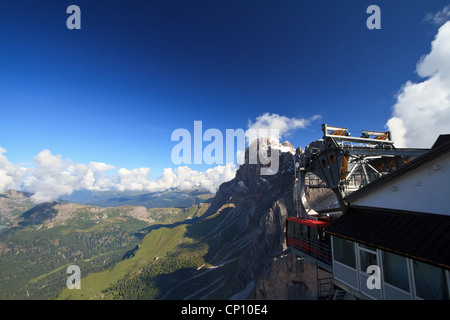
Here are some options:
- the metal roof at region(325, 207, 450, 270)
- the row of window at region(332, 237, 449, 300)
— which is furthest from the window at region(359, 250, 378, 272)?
the metal roof at region(325, 207, 450, 270)

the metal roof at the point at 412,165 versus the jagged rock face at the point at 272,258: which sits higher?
the metal roof at the point at 412,165

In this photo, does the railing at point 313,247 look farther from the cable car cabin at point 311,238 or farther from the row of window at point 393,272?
the row of window at point 393,272

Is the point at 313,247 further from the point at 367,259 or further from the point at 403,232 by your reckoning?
the point at 403,232

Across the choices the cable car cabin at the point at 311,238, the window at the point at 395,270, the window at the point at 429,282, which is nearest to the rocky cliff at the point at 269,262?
the cable car cabin at the point at 311,238

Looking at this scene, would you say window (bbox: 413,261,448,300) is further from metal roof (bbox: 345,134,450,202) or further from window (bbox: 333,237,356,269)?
metal roof (bbox: 345,134,450,202)

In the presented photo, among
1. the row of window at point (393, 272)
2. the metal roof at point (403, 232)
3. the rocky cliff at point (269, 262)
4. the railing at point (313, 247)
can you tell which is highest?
the metal roof at point (403, 232)

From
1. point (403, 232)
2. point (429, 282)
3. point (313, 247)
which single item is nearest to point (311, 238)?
point (313, 247)
